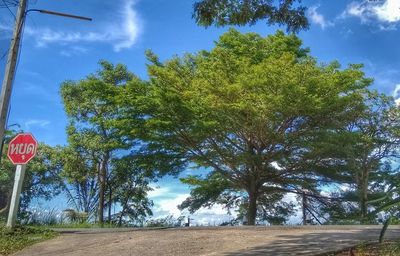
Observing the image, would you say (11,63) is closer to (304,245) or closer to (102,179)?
(304,245)

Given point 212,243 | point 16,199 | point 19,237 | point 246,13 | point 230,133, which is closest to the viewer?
point 246,13

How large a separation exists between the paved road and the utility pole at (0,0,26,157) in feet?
10.2

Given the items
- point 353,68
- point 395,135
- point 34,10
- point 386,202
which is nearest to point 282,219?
point 395,135

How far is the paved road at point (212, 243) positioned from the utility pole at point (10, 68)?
3.10 m

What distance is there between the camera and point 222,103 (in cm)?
2181

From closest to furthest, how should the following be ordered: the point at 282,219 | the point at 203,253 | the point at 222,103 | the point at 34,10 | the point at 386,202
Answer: the point at 386,202 < the point at 203,253 < the point at 34,10 < the point at 222,103 < the point at 282,219

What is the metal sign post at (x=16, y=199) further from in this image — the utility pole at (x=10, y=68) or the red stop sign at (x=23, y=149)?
the utility pole at (x=10, y=68)

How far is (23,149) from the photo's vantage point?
35.0 ft

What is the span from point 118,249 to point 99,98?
19822 millimetres

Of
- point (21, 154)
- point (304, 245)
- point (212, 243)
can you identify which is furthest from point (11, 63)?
point (304, 245)

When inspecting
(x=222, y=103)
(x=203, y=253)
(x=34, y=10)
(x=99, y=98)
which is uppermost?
(x=99, y=98)

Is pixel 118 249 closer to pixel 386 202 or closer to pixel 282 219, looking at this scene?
pixel 386 202

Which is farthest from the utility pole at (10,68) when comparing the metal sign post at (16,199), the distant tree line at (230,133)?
the distant tree line at (230,133)

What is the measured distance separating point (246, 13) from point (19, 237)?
24.2 feet
